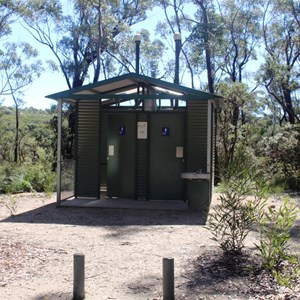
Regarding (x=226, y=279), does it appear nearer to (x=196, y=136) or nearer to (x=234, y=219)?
(x=234, y=219)

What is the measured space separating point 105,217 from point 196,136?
111 inches

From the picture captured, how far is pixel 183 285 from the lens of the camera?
4730 mm

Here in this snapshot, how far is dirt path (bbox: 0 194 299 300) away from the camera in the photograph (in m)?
4.63

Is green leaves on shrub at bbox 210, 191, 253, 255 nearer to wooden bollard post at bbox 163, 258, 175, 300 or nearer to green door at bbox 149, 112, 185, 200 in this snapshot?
wooden bollard post at bbox 163, 258, 175, 300

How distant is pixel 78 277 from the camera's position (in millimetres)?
4273

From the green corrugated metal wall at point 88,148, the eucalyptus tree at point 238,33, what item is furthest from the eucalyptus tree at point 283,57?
the green corrugated metal wall at point 88,148

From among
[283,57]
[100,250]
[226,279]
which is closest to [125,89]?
[100,250]

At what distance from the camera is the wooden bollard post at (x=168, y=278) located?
407cm

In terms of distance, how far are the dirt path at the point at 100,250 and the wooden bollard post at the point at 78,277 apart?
0.16 meters

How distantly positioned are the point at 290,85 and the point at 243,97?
5.89 meters

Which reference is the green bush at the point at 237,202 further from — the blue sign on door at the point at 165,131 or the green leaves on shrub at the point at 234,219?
the blue sign on door at the point at 165,131

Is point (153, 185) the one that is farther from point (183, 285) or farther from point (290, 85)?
point (290, 85)

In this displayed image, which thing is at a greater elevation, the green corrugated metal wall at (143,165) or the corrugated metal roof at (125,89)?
the corrugated metal roof at (125,89)

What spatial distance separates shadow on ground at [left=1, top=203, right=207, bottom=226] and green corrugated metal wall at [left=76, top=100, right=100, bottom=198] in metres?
1.04
